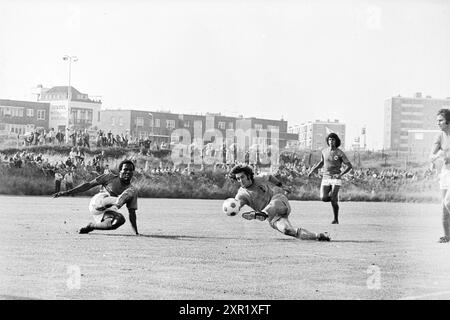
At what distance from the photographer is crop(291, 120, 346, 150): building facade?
8.02 metres

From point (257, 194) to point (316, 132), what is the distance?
3.94 ft

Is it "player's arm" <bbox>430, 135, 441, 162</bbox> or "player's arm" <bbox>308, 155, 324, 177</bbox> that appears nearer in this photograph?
"player's arm" <bbox>430, 135, 441, 162</bbox>

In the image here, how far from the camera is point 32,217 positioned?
7.96 m

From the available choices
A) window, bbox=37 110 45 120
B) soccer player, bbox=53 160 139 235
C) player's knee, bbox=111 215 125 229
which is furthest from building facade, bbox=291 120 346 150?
window, bbox=37 110 45 120

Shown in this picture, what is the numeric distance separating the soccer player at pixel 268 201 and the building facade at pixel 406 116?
59.2 inches

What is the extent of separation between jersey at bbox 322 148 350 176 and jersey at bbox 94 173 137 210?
2.19 meters

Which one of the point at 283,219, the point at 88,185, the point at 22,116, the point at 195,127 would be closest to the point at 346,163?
the point at 283,219

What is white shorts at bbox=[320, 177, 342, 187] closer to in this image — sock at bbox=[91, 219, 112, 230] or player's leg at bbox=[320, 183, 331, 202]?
player's leg at bbox=[320, 183, 331, 202]

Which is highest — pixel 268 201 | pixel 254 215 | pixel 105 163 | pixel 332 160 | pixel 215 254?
pixel 332 160

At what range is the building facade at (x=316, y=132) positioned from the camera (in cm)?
802

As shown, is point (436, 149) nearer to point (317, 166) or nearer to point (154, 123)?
point (317, 166)

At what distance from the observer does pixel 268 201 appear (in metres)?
7.41
